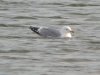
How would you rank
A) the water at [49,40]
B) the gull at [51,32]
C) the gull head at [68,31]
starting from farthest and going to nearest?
1. the gull head at [68,31]
2. the gull at [51,32]
3. the water at [49,40]

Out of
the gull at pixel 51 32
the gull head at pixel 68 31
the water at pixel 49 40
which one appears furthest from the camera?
the gull head at pixel 68 31

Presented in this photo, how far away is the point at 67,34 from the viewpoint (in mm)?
18234

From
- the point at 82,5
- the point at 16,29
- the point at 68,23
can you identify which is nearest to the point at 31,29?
the point at 16,29

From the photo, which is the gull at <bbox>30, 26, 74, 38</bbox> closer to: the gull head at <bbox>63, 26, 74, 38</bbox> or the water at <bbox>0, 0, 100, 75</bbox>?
the gull head at <bbox>63, 26, 74, 38</bbox>

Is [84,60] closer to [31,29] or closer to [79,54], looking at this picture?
[79,54]

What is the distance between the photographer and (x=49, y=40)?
1766cm

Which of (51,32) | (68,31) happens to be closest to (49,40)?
(51,32)

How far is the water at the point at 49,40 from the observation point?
571 inches

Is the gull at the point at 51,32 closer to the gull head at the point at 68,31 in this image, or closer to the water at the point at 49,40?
the gull head at the point at 68,31

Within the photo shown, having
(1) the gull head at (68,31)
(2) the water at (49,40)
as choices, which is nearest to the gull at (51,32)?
(1) the gull head at (68,31)

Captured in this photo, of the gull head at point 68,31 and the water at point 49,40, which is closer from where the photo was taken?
the water at point 49,40

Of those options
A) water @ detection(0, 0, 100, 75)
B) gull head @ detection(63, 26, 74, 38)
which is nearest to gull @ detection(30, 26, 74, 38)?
gull head @ detection(63, 26, 74, 38)

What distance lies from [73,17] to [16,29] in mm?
2586

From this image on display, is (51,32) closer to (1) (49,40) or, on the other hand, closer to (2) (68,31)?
(1) (49,40)
